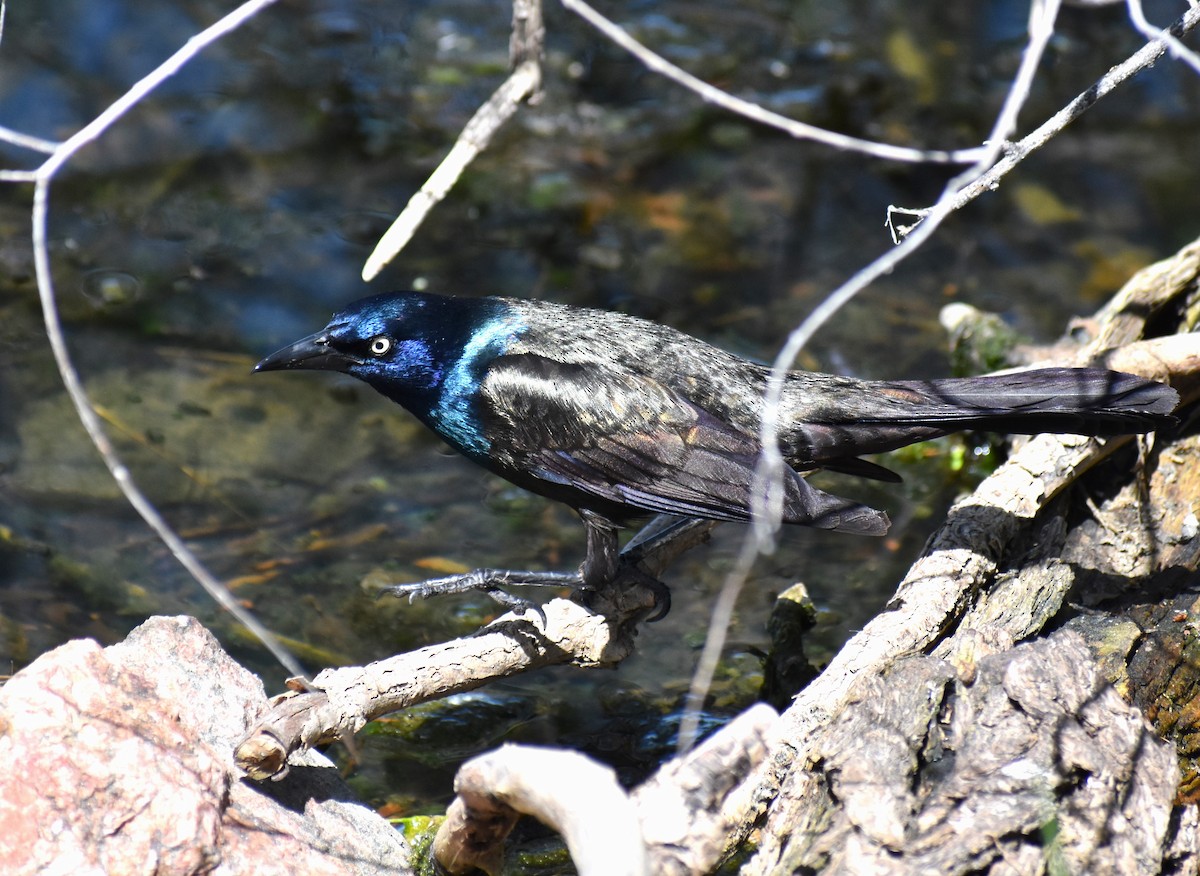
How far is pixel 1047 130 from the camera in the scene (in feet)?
10.7

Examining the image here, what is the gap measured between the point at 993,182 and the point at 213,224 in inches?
232

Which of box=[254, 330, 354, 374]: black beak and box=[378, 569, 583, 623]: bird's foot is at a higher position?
box=[254, 330, 354, 374]: black beak

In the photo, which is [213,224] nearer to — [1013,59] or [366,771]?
[366,771]

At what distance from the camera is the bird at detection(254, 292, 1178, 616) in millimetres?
4223

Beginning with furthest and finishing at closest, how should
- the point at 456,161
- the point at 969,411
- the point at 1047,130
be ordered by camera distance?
the point at 456,161, the point at 969,411, the point at 1047,130

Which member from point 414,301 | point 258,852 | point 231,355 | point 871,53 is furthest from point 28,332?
point 871,53

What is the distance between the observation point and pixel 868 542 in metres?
5.99

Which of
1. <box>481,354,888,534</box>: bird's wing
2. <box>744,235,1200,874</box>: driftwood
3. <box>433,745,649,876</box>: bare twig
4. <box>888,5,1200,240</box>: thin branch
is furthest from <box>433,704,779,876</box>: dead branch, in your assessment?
<box>481,354,888,534</box>: bird's wing

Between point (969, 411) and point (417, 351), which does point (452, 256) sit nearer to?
point (417, 351)

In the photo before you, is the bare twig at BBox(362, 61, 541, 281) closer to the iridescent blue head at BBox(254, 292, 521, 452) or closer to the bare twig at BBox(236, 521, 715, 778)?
the iridescent blue head at BBox(254, 292, 521, 452)

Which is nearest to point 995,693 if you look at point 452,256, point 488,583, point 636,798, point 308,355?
point 636,798

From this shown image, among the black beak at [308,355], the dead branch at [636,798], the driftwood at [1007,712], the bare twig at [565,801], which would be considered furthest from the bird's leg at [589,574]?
the dead branch at [636,798]

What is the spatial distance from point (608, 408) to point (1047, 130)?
1.74 metres

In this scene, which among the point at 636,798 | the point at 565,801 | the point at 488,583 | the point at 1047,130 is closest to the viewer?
the point at 565,801
